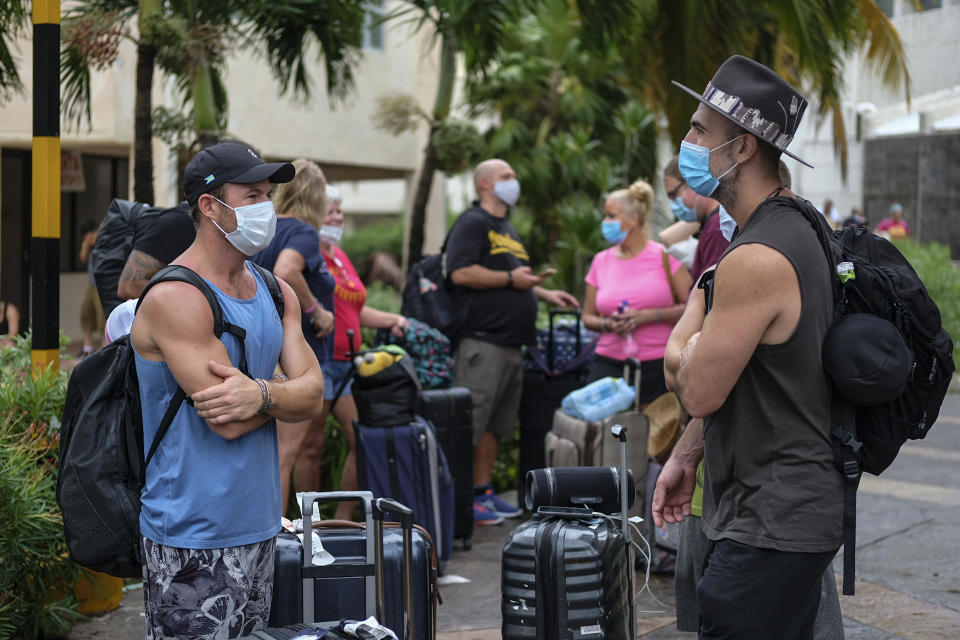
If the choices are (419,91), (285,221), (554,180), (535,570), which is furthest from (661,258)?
(419,91)

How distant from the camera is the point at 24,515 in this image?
4.06 metres

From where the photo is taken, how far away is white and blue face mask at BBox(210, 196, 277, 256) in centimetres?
303

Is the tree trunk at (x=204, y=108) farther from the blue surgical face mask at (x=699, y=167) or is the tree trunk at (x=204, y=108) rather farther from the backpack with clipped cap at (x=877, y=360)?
the backpack with clipped cap at (x=877, y=360)

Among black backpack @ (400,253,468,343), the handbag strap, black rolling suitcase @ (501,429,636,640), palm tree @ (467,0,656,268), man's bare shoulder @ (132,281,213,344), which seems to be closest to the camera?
man's bare shoulder @ (132,281,213,344)

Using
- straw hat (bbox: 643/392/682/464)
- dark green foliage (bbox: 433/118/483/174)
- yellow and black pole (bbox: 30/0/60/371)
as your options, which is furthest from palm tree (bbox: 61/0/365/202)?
straw hat (bbox: 643/392/682/464)

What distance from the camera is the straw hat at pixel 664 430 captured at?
19.2ft

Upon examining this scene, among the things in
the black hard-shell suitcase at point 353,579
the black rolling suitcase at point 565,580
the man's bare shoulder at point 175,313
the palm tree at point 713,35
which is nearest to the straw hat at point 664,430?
the black rolling suitcase at point 565,580

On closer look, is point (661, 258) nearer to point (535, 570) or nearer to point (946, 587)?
point (946, 587)

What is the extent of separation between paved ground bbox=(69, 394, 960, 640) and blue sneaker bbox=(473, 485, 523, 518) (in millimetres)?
204

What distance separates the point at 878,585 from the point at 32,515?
154 inches

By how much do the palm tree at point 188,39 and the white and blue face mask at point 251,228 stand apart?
5.15 metres

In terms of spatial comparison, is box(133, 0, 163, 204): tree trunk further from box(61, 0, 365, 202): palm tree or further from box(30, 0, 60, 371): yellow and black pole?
box(30, 0, 60, 371): yellow and black pole

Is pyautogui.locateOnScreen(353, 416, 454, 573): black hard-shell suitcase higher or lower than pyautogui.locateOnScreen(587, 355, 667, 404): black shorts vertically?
lower

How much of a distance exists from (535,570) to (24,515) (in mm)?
1923
